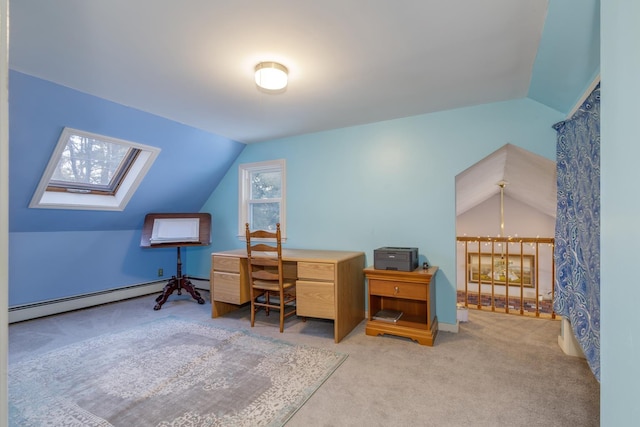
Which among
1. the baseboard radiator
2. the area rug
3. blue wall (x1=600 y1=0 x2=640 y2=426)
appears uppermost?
blue wall (x1=600 y1=0 x2=640 y2=426)

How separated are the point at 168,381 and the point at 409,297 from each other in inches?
79.9

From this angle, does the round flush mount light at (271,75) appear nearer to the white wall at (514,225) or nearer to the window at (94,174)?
the window at (94,174)

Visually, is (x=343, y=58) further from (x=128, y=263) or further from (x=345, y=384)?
(x=128, y=263)

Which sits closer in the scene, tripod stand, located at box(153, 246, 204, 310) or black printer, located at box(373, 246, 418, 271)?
black printer, located at box(373, 246, 418, 271)

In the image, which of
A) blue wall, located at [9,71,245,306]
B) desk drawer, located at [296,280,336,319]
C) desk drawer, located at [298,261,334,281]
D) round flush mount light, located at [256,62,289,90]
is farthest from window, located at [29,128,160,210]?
desk drawer, located at [296,280,336,319]

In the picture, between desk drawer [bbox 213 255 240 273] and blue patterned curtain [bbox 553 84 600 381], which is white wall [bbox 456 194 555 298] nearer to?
blue patterned curtain [bbox 553 84 600 381]

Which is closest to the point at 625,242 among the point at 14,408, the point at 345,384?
the point at 345,384

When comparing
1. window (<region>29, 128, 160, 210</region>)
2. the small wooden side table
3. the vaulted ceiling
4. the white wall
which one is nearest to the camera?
the vaulted ceiling

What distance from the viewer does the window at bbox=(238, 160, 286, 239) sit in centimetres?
410

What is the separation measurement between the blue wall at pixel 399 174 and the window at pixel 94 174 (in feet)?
5.56

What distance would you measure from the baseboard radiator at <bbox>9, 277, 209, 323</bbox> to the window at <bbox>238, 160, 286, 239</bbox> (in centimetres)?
133

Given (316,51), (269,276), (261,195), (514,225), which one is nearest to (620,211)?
(316,51)

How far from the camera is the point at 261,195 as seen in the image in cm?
431

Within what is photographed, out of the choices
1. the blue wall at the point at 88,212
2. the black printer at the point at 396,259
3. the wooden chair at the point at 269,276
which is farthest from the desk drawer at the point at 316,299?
the blue wall at the point at 88,212
